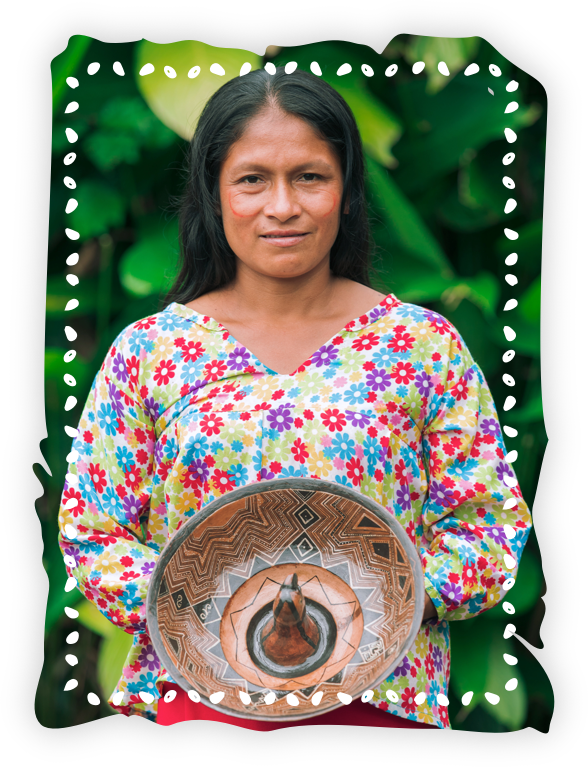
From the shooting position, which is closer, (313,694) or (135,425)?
(313,694)

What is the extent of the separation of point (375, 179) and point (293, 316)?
0.52 m

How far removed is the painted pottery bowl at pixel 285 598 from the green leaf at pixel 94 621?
639mm

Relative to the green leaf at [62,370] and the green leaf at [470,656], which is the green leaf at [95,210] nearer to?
the green leaf at [62,370]

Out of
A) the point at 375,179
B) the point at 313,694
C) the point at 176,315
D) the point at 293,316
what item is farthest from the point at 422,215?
the point at 313,694

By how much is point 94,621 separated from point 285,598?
0.83m

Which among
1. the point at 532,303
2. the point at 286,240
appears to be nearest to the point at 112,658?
the point at 286,240

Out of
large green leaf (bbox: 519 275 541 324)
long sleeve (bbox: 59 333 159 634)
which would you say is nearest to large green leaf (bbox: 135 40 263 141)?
long sleeve (bbox: 59 333 159 634)

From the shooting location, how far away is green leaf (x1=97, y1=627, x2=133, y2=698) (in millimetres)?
2686

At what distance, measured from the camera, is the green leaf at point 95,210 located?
8.69 feet

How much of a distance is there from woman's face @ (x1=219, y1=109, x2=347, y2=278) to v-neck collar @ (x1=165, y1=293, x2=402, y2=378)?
0.56 feet

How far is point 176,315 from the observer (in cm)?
246

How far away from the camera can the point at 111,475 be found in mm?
2406

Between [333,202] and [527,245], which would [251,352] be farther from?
[527,245]

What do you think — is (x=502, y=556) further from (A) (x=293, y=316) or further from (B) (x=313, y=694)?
(A) (x=293, y=316)
